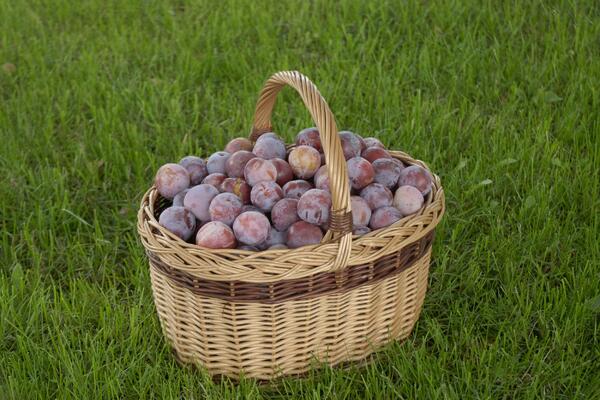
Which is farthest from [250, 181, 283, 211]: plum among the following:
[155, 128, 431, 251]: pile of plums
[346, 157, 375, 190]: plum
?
[346, 157, 375, 190]: plum

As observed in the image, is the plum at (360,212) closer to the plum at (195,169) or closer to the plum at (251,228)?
the plum at (251,228)

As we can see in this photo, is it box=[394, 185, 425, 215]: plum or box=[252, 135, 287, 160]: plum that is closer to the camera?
box=[394, 185, 425, 215]: plum

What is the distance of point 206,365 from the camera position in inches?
85.8

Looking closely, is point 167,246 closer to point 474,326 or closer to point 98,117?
point 474,326

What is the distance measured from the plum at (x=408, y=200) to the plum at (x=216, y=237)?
0.47 metres

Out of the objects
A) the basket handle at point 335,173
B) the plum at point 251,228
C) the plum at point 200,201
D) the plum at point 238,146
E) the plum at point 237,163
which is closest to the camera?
the basket handle at point 335,173

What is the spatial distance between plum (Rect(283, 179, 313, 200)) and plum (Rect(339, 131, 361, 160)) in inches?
6.4

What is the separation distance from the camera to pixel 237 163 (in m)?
2.24

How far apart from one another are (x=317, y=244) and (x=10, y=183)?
67.6 inches

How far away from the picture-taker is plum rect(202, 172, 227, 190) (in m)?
2.21

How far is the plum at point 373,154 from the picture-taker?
7.57ft

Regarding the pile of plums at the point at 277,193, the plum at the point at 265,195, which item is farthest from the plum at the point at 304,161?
the plum at the point at 265,195

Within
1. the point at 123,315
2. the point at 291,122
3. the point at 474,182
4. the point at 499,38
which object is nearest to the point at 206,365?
the point at 123,315

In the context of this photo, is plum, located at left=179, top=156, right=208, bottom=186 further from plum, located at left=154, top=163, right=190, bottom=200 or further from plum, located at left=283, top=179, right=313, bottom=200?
plum, located at left=283, top=179, right=313, bottom=200
